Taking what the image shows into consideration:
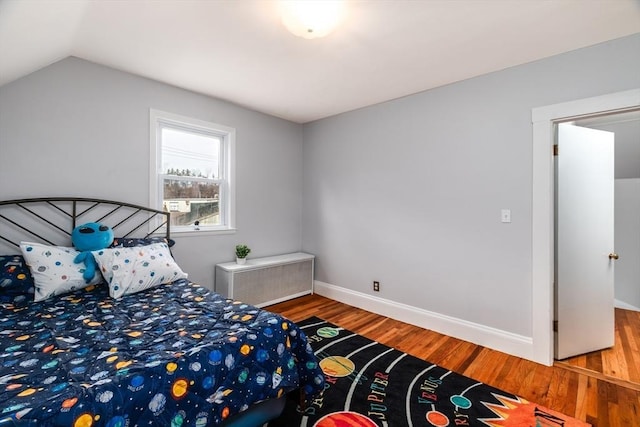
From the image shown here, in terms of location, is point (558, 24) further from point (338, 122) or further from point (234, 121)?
point (234, 121)

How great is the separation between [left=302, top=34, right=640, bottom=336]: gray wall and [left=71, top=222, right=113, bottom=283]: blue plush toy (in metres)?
2.47

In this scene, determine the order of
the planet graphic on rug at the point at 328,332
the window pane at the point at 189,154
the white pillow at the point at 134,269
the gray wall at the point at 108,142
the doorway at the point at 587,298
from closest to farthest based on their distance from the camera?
the white pillow at the point at 134,269 → the gray wall at the point at 108,142 → the doorway at the point at 587,298 → the planet graphic on rug at the point at 328,332 → the window pane at the point at 189,154

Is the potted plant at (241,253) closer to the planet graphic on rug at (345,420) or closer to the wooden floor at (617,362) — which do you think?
the planet graphic on rug at (345,420)

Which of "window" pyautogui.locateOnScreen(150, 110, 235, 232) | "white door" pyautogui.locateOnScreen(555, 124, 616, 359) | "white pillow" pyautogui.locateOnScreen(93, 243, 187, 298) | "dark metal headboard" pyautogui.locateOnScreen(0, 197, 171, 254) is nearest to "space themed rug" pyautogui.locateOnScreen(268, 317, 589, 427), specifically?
"white door" pyautogui.locateOnScreen(555, 124, 616, 359)

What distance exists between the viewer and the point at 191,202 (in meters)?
3.22

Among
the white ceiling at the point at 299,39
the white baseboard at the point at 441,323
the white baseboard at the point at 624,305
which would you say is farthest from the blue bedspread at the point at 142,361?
the white baseboard at the point at 624,305

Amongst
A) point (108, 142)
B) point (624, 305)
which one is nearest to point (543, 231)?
point (624, 305)

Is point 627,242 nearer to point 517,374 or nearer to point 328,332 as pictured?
point 517,374

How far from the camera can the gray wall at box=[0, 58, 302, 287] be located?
218 centimetres

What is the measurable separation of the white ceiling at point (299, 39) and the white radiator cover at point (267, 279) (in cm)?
200

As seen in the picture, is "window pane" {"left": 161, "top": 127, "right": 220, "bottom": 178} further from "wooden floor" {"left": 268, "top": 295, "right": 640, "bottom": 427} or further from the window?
"wooden floor" {"left": 268, "top": 295, "right": 640, "bottom": 427}

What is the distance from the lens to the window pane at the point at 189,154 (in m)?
3.04

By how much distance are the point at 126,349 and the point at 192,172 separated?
2282 millimetres

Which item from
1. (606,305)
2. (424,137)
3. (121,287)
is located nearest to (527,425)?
(606,305)
